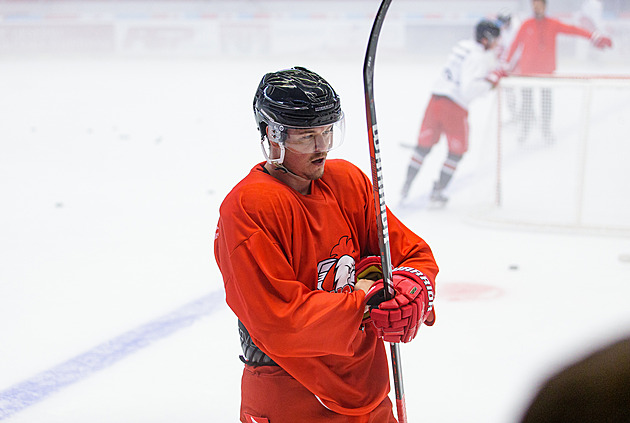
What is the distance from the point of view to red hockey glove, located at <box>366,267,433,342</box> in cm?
122

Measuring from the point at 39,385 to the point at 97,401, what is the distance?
0.71 feet

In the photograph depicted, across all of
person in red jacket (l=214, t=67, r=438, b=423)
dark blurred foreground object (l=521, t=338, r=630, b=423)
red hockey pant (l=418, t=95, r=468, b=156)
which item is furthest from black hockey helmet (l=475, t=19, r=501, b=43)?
dark blurred foreground object (l=521, t=338, r=630, b=423)

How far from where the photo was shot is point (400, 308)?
1.22m

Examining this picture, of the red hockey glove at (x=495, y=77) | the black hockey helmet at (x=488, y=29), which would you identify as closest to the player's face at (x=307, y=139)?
the red hockey glove at (x=495, y=77)

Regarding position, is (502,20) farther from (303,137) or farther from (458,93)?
(303,137)

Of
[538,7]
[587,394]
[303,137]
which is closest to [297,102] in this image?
[303,137]

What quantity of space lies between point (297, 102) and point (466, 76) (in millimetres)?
3205

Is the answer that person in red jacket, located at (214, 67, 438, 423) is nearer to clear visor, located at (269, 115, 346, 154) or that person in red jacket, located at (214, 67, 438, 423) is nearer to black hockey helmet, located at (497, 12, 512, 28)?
clear visor, located at (269, 115, 346, 154)

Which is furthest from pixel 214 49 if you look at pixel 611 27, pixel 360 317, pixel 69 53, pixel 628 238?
pixel 360 317

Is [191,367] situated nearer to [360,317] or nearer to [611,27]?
[360,317]

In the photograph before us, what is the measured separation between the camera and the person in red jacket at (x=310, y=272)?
1.21 meters

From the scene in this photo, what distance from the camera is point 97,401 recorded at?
7.33 feet

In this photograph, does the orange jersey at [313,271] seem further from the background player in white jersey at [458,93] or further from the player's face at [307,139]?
the background player in white jersey at [458,93]

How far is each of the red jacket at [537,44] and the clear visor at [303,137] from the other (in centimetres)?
549
